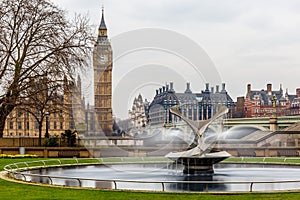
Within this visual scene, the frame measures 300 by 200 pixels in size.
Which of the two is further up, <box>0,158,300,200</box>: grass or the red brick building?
the red brick building

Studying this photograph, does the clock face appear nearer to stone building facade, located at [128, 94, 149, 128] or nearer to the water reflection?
the water reflection

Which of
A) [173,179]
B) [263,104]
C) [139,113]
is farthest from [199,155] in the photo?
[263,104]

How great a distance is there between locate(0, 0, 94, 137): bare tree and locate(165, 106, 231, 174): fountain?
1946 centimetres

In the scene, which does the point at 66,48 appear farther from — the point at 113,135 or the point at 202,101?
the point at 202,101

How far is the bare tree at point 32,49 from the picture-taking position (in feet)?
134

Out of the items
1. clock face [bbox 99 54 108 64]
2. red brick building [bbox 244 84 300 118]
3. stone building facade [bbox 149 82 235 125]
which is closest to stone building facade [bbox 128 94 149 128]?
stone building facade [bbox 149 82 235 125]

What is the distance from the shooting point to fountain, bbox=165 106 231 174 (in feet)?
75.8

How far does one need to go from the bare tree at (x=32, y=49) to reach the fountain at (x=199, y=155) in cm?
1946

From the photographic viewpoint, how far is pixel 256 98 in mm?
159625

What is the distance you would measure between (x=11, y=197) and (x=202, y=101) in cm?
1207

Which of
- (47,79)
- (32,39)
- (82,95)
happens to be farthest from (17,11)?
(82,95)

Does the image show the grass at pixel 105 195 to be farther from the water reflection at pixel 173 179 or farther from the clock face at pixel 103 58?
the clock face at pixel 103 58

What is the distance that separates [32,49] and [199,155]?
23.5 metres

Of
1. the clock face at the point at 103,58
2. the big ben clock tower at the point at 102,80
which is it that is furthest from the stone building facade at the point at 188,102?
the clock face at the point at 103,58
